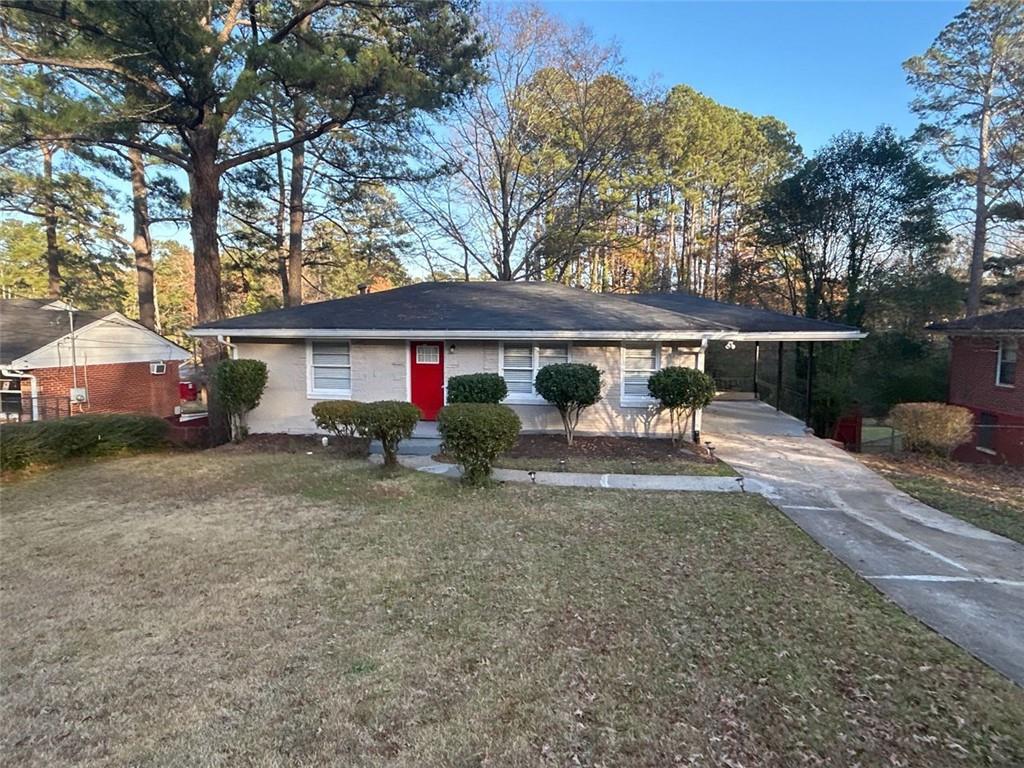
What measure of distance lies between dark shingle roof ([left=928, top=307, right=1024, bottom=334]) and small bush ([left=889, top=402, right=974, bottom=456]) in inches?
228

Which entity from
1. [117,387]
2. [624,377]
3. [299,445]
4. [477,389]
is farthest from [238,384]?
[117,387]

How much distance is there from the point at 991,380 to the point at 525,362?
1327 centimetres

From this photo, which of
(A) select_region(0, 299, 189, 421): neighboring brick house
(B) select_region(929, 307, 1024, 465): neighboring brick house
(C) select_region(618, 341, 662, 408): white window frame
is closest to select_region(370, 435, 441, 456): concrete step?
(C) select_region(618, 341, 662, 408): white window frame

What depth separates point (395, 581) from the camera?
172 inches

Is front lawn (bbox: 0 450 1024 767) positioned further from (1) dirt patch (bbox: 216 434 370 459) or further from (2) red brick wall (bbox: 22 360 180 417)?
(2) red brick wall (bbox: 22 360 180 417)

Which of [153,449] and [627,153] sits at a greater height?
[627,153]

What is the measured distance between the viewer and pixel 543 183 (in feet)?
66.5

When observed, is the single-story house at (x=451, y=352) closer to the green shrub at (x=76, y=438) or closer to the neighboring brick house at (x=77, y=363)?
the green shrub at (x=76, y=438)

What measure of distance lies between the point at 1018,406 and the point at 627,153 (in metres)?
14.1

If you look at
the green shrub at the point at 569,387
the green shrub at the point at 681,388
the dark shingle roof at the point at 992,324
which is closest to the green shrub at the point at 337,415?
the green shrub at the point at 569,387

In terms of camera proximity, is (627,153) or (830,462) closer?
(830,462)

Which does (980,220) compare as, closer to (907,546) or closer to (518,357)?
(518,357)

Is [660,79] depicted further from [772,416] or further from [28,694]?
[28,694]

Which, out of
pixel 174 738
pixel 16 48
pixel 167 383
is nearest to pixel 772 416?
pixel 174 738
